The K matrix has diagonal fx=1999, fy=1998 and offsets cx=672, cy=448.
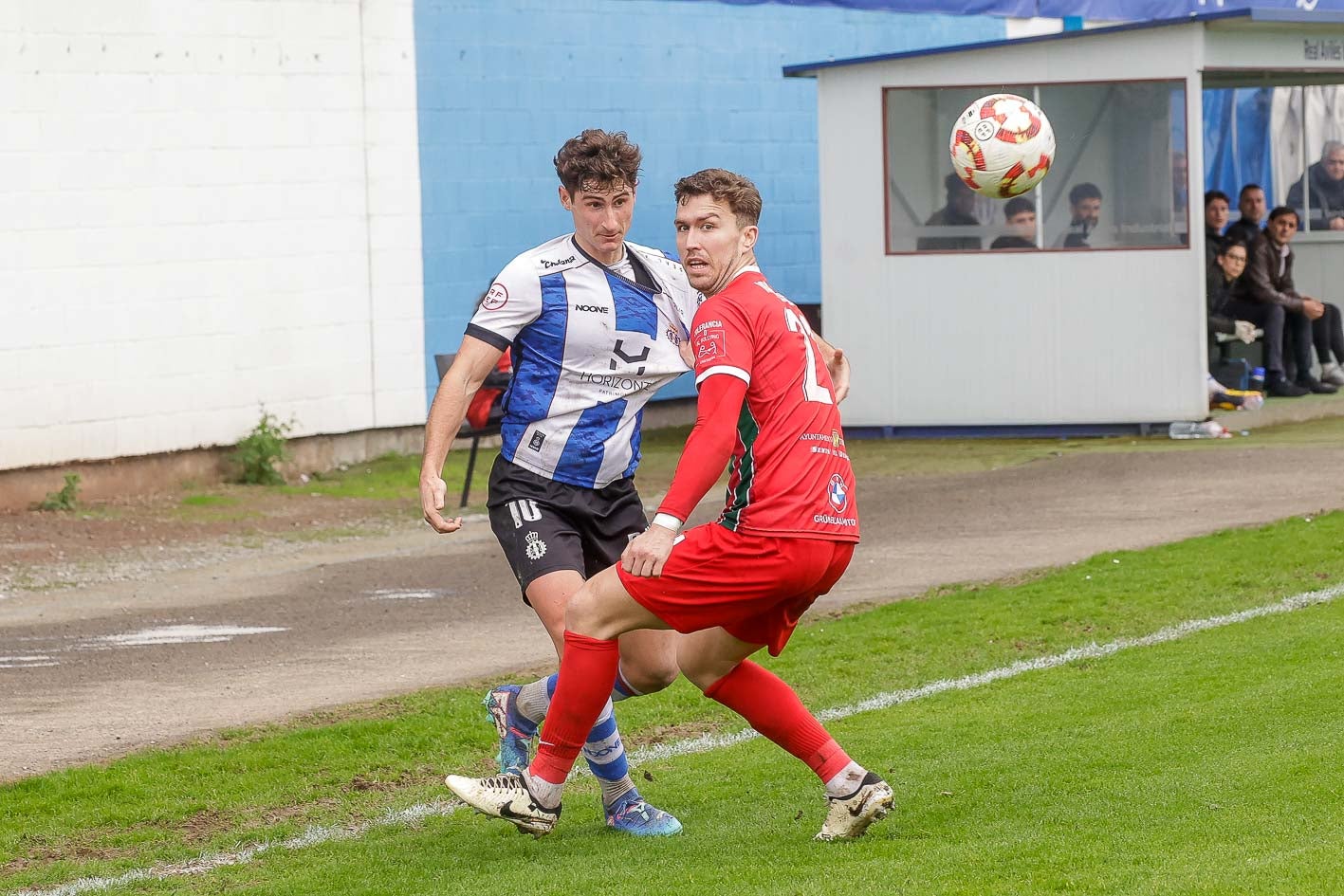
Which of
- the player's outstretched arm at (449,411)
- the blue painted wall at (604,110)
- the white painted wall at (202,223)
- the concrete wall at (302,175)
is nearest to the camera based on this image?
the player's outstretched arm at (449,411)

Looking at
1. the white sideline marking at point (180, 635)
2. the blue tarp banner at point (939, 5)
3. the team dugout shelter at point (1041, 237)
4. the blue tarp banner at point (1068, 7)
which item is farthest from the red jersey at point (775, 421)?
the blue tarp banner at point (1068, 7)

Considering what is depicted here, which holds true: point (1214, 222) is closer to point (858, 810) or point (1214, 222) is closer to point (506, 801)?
point (858, 810)

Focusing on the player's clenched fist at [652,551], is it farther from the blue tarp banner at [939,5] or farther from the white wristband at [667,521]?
the blue tarp banner at [939,5]

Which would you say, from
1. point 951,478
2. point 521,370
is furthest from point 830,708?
point 951,478

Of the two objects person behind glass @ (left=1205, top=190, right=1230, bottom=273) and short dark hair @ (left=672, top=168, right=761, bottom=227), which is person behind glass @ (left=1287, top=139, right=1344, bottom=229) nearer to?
person behind glass @ (left=1205, top=190, right=1230, bottom=273)

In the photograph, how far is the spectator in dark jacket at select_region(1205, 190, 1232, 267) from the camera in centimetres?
1814

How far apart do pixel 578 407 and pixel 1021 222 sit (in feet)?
35.9

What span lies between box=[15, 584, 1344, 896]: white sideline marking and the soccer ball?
4344 mm

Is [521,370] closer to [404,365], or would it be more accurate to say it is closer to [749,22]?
[404,365]

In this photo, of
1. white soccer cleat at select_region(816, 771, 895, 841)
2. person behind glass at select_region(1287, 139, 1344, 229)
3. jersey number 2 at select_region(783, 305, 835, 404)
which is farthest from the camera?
person behind glass at select_region(1287, 139, 1344, 229)

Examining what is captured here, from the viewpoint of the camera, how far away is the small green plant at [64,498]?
13633 mm

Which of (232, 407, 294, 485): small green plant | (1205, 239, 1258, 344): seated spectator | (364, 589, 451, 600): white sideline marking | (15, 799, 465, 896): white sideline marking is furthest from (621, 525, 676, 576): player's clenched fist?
(1205, 239, 1258, 344): seated spectator

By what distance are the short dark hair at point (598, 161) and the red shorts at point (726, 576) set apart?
3.89ft

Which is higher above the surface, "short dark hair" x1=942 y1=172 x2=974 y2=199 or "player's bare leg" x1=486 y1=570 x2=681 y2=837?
"short dark hair" x1=942 y1=172 x2=974 y2=199
